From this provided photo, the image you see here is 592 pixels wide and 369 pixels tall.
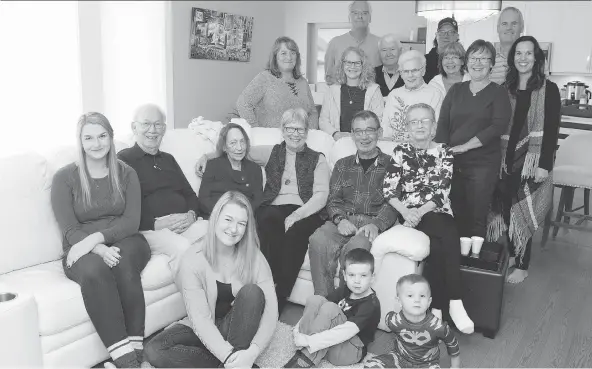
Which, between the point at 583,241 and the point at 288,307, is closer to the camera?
the point at 288,307

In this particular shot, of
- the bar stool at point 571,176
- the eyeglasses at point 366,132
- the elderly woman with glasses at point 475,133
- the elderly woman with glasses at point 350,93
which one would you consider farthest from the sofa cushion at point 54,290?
the bar stool at point 571,176

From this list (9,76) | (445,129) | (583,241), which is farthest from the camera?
(583,241)

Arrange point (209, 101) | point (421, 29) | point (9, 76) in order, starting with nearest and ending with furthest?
point (9, 76) < point (209, 101) < point (421, 29)

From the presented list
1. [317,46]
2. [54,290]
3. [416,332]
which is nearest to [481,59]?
[416,332]

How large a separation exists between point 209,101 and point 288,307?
316cm

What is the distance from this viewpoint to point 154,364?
1911mm

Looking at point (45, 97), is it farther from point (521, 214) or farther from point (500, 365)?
point (521, 214)

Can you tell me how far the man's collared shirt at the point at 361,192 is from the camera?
260 cm

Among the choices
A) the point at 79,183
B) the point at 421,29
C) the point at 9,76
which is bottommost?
the point at 79,183

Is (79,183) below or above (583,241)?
above

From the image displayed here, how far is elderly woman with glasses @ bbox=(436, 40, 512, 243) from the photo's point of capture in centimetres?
272

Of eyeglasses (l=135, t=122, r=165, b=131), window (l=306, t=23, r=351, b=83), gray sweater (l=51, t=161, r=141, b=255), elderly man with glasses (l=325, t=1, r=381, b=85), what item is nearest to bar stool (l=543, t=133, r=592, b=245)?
elderly man with glasses (l=325, t=1, r=381, b=85)

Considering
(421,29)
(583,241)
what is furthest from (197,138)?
(421,29)

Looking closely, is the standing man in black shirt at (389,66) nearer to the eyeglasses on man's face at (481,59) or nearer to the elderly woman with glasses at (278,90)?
the elderly woman with glasses at (278,90)
